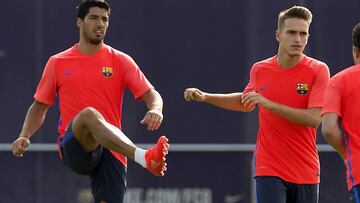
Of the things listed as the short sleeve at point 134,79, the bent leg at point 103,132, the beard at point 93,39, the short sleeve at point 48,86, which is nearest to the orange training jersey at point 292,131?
the short sleeve at point 134,79

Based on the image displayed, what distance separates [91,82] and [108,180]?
75 cm

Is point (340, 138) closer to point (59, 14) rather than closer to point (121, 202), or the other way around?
point (121, 202)

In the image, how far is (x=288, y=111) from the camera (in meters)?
7.66

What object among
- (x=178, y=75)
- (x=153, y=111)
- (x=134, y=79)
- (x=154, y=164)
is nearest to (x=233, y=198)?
(x=178, y=75)

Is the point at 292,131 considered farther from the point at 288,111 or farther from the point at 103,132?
the point at 103,132

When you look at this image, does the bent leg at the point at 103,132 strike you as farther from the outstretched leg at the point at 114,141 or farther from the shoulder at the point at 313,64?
the shoulder at the point at 313,64

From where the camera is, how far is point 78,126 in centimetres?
767

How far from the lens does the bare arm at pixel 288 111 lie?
25.0 ft

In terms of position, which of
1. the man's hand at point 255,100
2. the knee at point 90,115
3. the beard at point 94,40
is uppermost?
the beard at point 94,40

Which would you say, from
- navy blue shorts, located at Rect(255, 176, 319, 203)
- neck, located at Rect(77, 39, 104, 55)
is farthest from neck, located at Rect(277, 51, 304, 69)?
neck, located at Rect(77, 39, 104, 55)

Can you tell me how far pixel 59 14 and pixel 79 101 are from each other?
2944 millimetres

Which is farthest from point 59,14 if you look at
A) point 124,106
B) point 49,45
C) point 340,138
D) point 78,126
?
point 340,138

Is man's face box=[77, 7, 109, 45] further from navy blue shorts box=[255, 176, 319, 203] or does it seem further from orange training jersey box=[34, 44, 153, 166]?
navy blue shorts box=[255, 176, 319, 203]

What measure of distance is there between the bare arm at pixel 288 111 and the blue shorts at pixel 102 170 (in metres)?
1.14
